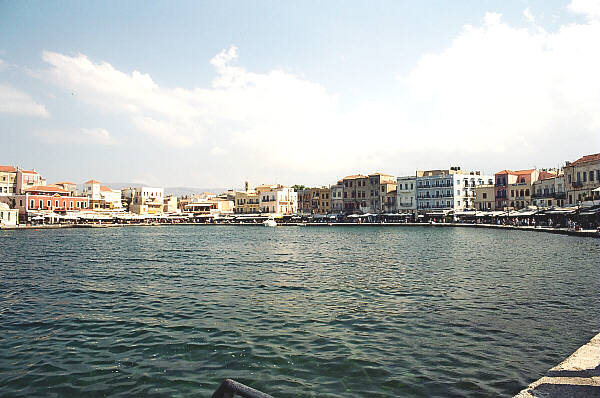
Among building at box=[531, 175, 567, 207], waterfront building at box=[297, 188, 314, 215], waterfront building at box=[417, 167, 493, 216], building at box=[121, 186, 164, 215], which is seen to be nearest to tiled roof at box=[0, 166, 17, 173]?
building at box=[121, 186, 164, 215]

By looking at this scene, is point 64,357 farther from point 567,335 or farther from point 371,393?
point 567,335

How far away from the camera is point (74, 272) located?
76.9 feet

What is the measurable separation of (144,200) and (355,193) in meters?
59.7

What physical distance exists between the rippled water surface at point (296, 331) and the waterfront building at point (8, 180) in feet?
282

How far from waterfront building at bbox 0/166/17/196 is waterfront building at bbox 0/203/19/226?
11.6m

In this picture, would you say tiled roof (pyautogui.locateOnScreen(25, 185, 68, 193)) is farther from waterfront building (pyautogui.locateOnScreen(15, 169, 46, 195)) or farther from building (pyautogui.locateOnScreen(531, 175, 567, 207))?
building (pyautogui.locateOnScreen(531, 175, 567, 207))

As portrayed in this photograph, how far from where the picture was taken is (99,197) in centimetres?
10844

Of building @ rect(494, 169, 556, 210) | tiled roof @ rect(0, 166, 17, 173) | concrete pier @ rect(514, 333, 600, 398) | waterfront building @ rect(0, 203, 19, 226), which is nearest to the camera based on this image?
concrete pier @ rect(514, 333, 600, 398)

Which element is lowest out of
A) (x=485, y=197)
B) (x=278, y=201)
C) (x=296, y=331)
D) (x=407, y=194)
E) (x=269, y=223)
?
(x=296, y=331)

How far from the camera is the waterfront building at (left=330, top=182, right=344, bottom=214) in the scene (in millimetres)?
103062

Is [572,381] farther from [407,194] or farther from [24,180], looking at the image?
[24,180]

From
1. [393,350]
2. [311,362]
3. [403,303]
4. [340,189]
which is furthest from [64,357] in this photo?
[340,189]

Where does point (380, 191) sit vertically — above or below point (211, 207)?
above

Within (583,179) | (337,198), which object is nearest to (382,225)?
(337,198)
